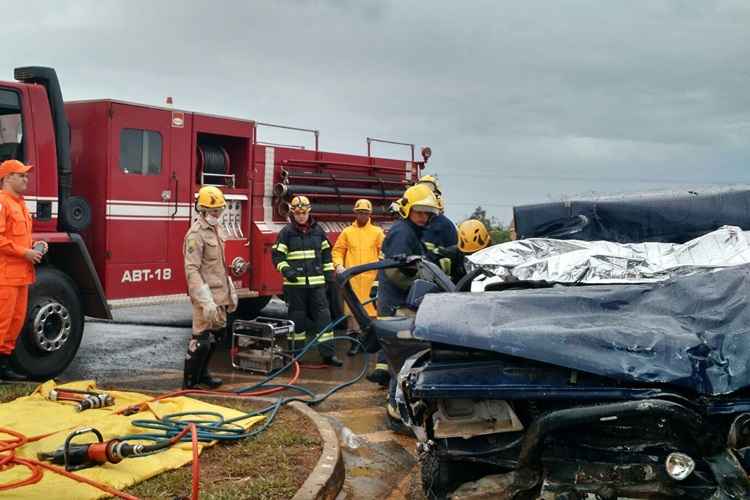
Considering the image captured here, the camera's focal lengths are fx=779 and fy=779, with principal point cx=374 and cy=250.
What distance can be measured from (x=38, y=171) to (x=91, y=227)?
921mm

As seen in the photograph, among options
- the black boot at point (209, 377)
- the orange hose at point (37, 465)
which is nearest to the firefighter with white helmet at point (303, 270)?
the black boot at point (209, 377)

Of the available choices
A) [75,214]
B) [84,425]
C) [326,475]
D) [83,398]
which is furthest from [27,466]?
[75,214]

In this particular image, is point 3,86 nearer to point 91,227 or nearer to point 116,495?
point 91,227

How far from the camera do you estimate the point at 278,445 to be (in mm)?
4914

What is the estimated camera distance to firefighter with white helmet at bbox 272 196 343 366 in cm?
817

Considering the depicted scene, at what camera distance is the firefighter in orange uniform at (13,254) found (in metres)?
6.29

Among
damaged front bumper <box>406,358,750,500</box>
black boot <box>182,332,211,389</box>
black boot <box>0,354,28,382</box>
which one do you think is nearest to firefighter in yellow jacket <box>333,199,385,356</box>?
black boot <box>182,332,211,389</box>

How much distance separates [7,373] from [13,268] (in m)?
1.13

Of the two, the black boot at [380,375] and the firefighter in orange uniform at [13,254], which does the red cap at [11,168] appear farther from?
the black boot at [380,375]

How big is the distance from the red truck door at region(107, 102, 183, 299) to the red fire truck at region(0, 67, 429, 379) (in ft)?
0.04

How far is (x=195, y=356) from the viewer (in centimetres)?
677

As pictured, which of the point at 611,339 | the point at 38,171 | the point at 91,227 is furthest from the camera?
the point at 91,227

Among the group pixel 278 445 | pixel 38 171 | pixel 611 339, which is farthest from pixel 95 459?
pixel 38 171

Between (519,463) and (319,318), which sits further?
(319,318)
